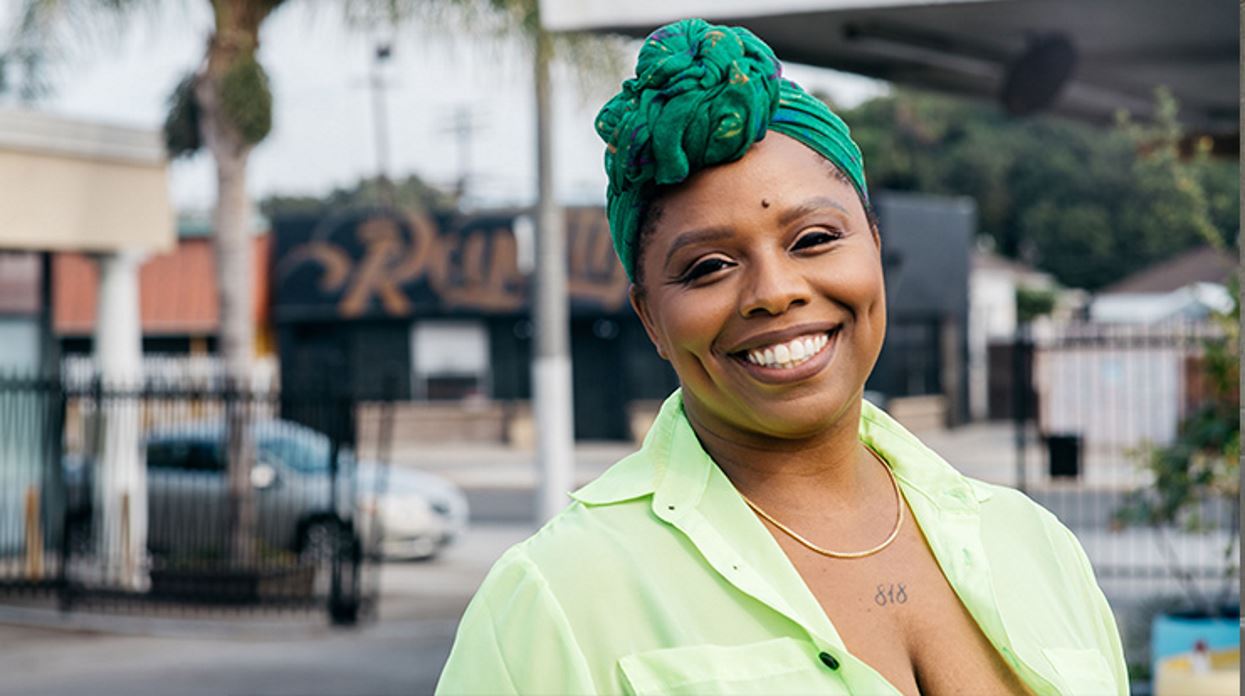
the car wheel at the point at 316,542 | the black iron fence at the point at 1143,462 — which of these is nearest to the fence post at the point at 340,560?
the car wheel at the point at 316,542

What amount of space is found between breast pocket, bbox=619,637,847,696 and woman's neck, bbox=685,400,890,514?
194mm

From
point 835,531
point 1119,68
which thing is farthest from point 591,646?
point 1119,68

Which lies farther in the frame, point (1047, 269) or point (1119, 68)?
point (1047, 269)

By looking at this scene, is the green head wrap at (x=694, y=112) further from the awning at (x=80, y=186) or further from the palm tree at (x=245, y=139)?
the awning at (x=80, y=186)

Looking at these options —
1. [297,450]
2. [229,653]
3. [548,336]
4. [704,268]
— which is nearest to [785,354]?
[704,268]

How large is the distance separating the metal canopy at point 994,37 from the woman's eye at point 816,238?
550cm

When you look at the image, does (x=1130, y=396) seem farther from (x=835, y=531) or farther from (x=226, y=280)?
(x=835, y=531)

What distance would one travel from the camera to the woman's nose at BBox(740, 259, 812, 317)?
163 cm

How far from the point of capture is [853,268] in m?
1.69

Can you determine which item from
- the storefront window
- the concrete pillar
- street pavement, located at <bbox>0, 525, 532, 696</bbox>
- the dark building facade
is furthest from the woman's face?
the storefront window

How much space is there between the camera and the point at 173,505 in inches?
512

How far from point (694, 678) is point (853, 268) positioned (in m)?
0.47

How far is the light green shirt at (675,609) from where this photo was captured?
155 centimetres

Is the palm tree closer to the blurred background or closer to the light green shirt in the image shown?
the blurred background
